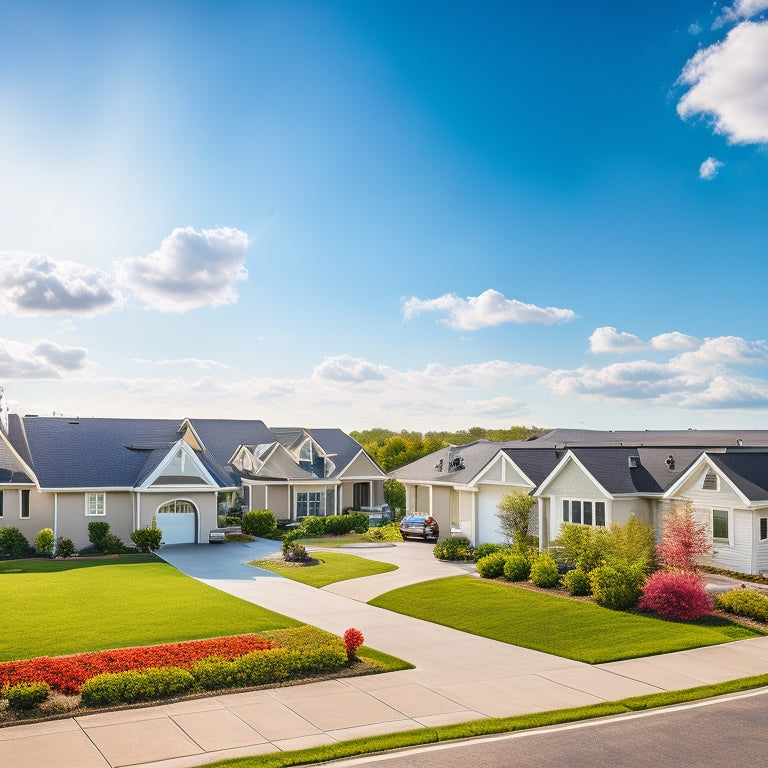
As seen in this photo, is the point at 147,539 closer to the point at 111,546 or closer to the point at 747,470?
the point at 111,546

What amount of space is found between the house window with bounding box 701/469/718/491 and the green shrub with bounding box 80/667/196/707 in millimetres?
22027

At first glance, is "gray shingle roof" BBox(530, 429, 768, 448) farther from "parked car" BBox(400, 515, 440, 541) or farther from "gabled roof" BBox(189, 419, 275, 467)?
"gabled roof" BBox(189, 419, 275, 467)

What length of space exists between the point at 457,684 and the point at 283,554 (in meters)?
20.0

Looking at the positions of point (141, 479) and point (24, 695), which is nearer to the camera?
point (24, 695)

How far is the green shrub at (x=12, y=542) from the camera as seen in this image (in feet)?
114

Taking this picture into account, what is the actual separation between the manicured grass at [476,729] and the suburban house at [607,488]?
13.5 metres

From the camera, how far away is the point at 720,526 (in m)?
28.2

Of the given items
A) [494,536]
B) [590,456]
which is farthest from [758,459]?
[494,536]

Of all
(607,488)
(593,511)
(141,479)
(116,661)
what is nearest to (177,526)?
(141,479)

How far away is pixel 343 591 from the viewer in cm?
2509

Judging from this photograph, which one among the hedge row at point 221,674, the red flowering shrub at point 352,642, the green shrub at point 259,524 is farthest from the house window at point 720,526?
the green shrub at point 259,524

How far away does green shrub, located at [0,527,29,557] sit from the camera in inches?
1369

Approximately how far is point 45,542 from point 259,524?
37.3ft

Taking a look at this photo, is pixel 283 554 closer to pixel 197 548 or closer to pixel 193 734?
pixel 197 548
